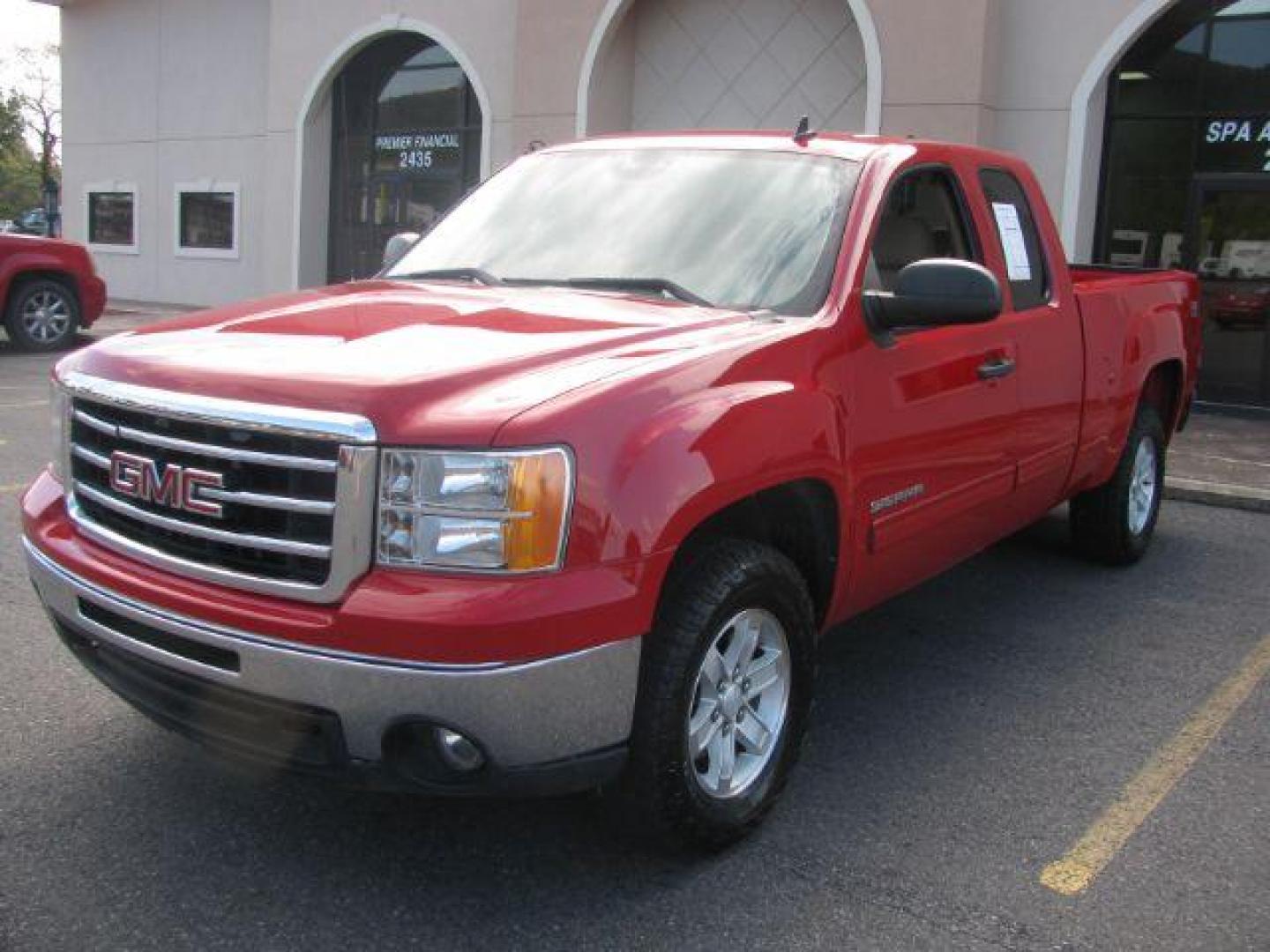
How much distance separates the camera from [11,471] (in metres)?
7.75

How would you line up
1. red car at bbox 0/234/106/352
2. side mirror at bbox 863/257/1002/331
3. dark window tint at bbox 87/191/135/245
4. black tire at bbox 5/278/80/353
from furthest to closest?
dark window tint at bbox 87/191/135/245 → black tire at bbox 5/278/80/353 → red car at bbox 0/234/106/352 → side mirror at bbox 863/257/1002/331

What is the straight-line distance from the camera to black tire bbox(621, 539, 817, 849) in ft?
9.64

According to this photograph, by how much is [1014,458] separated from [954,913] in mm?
2018

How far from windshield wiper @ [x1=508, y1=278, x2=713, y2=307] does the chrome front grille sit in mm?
1357

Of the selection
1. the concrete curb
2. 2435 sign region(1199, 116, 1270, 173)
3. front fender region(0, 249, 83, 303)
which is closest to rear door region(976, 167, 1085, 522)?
the concrete curb

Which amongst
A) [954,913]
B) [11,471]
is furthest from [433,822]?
[11,471]

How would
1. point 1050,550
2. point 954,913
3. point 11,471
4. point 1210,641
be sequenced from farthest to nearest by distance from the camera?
1. point 11,471
2. point 1050,550
3. point 1210,641
4. point 954,913

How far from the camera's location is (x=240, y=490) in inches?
111

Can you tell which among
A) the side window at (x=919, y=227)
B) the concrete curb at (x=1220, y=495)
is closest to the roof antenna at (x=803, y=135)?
the side window at (x=919, y=227)

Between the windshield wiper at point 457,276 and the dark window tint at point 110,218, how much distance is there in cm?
2031

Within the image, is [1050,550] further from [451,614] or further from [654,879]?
[451,614]

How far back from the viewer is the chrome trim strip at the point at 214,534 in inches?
108

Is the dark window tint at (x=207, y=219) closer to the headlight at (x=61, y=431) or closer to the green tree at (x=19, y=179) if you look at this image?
the headlight at (x=61, y=431)

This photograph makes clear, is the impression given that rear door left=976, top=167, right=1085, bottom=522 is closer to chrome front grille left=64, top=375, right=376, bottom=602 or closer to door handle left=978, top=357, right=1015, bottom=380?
door handle left=978, top=357, right=1015, bottom=380
